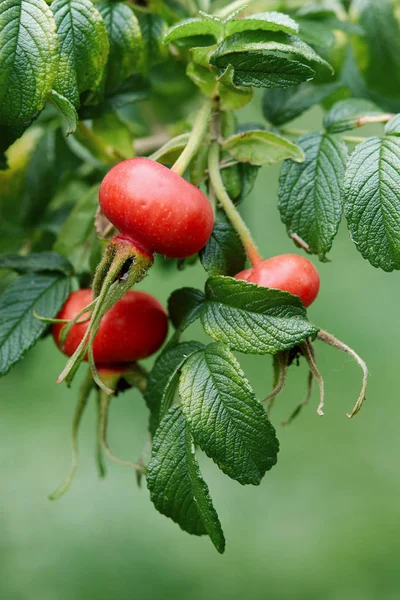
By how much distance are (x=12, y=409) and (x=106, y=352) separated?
215cm

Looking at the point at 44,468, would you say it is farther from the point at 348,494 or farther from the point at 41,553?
the point at 348,494

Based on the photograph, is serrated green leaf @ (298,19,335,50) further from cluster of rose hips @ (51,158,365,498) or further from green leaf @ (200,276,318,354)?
green leaf @ (200,276,318,354)

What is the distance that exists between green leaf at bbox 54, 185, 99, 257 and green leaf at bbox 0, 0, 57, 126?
1.60 feet

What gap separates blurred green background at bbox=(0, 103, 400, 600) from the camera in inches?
121

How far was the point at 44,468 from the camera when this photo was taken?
10.8 ft

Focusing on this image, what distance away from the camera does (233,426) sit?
112 cm

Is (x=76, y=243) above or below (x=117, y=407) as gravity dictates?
above

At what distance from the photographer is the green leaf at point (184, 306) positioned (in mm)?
1306

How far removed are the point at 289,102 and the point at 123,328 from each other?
27.9 inches

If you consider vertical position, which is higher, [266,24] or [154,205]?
[266,24]

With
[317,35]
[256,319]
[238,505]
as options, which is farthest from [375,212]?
[238,505]

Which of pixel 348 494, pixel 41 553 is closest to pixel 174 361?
pixel 41 553

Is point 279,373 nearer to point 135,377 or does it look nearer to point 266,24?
point 135,377

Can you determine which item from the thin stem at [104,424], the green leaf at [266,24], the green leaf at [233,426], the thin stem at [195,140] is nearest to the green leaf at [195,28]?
the green leaf at [266,24]
